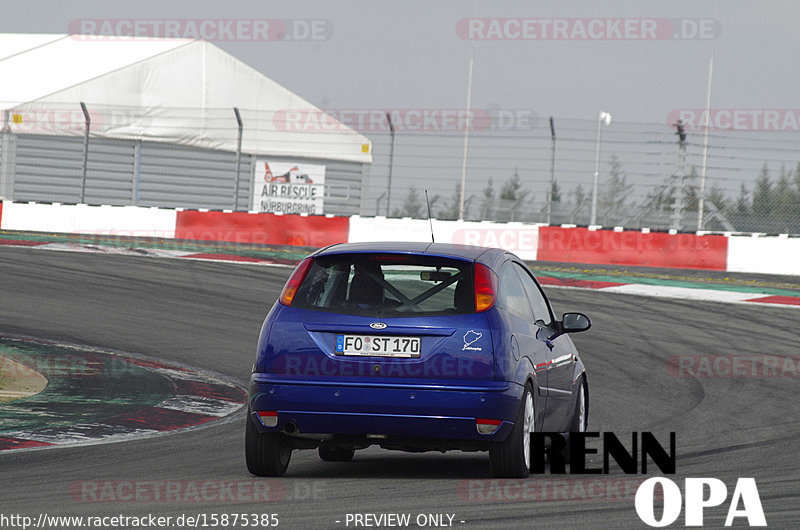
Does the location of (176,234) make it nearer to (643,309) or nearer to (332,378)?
(643,309)

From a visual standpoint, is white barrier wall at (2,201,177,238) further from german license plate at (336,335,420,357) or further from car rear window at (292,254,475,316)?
german license plate at (336,335,420,357)

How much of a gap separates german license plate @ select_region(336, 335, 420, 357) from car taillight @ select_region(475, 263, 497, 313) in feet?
1.39

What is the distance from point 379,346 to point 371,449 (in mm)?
2165

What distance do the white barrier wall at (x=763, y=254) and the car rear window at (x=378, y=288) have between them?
16776 mm

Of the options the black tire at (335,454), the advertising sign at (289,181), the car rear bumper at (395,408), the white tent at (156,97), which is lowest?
the black tire at (335,454)

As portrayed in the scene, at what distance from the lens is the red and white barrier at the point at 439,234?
75.3 feet

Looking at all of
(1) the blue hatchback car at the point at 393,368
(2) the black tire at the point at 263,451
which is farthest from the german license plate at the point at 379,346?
(2) the black tire at the point at 263,451

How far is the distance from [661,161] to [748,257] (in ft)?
8.00

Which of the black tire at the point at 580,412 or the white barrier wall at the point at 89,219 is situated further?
the white barrier wall at the point at 89,219

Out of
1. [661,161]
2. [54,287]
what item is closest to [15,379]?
[54,287]

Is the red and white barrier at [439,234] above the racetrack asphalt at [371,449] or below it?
above

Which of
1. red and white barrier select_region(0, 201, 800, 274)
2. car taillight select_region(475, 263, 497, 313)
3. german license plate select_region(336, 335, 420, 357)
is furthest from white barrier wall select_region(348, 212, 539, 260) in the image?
german license plate select_region(336, 335, 420, 357)

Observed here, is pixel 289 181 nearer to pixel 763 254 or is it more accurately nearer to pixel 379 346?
pixel 763 254

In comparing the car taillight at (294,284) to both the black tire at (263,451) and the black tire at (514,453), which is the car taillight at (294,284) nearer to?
the black tire at (263,451)
